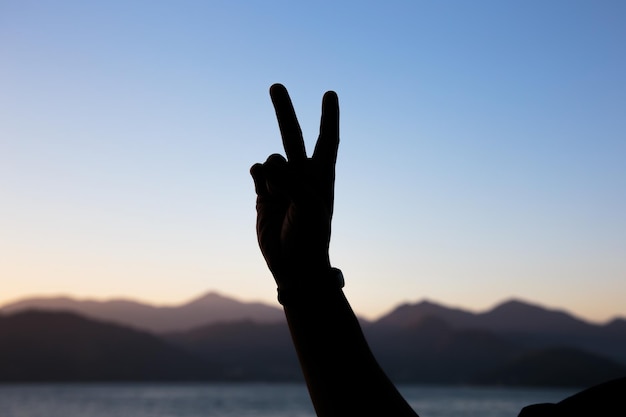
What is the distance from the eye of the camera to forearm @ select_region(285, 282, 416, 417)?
1.48m

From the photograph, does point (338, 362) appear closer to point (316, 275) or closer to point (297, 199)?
point (316, 275)

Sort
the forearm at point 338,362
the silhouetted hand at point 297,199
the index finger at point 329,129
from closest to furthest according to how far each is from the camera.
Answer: the forearm at point 338,362
the silhouetted hand at point 297,199
the index finger at point 329,129

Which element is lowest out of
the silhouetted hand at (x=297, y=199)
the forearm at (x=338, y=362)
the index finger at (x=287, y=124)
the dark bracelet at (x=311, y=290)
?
the forearm at (x=338, y=362)

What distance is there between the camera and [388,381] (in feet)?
4.91

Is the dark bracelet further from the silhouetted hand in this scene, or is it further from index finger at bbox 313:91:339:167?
index finger at bbox 313:91:339:167

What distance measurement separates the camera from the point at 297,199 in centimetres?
160

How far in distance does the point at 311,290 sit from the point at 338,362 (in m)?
0.15

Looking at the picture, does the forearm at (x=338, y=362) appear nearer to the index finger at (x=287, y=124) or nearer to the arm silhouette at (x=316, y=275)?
the arm silhouette at (x=316, y=275)

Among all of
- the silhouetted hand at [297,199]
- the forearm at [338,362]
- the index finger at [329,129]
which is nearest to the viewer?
the forearm at [338,362]

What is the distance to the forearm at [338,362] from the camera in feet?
4.84

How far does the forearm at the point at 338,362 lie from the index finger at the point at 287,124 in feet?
1.00

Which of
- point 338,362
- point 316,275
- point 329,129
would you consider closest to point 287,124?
point 329,129

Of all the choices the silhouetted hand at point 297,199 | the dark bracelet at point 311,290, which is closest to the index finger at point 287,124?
the silhouetted hand at point 297,199

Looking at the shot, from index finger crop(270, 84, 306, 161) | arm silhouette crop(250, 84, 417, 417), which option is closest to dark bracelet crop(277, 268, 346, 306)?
arm silhouette crop(250, 84, 417, 417)
